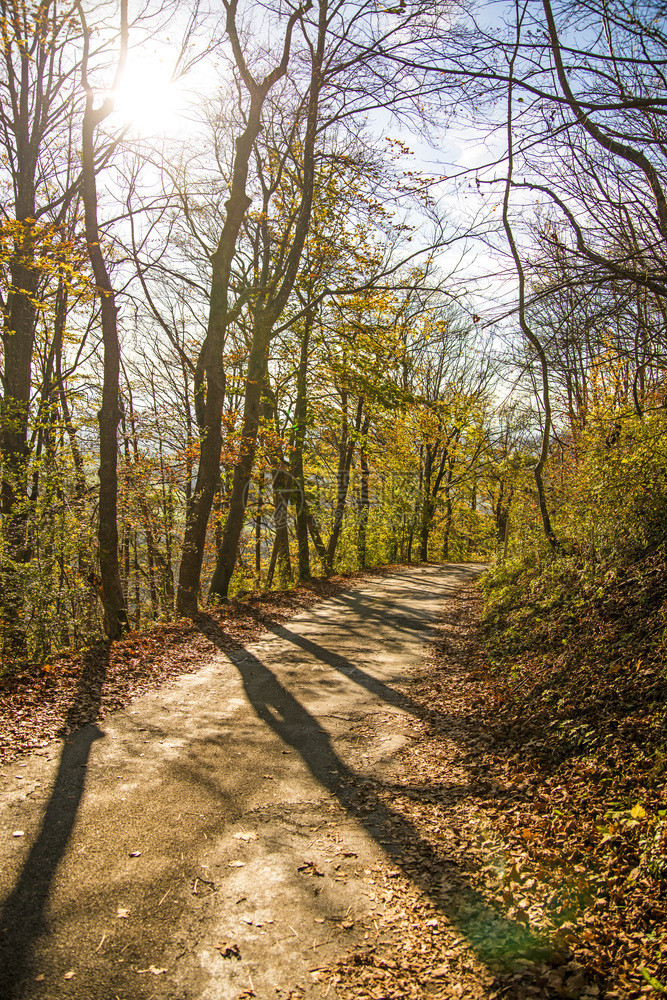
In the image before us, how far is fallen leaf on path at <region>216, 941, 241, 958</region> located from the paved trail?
0.04 feet

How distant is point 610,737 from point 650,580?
2031 millimetres

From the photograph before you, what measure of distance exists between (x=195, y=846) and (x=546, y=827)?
2469 millimetres

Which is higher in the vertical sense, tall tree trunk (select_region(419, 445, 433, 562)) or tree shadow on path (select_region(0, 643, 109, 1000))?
tall tree trunk (select_region(419, 445, 433, 562))

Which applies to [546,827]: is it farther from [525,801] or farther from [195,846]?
[195,846]

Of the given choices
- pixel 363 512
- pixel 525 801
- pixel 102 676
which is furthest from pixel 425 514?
pixel 525 801

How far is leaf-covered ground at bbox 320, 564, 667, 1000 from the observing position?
2902 millimetres

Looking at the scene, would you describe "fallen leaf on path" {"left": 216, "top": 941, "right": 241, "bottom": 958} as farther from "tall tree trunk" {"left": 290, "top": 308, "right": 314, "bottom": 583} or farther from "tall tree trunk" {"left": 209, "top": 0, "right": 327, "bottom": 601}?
"tall tree trunk" {"left": 290, "top": 308, "right": 314, "bottom": 583}

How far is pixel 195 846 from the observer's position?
397cm

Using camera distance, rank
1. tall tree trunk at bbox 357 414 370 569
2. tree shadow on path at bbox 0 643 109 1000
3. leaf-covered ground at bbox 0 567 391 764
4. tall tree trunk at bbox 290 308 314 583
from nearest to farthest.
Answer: tree shadow on path at bbox 0 643 109 1000 < leaf-covered ground at bbox 0 567 391 764 < tall tree trunk at bbox 290 308 314 583 < tall tree trunk at bbox 357 414 370 569

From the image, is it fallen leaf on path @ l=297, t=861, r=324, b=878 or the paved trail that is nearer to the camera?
the paved trail

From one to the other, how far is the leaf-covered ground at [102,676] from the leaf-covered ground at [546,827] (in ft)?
10.8

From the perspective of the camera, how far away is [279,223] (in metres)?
16.3

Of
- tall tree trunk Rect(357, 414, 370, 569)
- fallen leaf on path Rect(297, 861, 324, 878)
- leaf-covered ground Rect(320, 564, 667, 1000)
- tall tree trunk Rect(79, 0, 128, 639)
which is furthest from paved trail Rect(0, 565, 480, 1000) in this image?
tall tree trunk Rect(357, 414, 370, 569)

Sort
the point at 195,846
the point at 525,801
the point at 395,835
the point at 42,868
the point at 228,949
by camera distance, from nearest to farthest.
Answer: the point at 228,949 < the point at 42,868 < the point at 195,846 < the point at 395,835 < the point at 525,801
